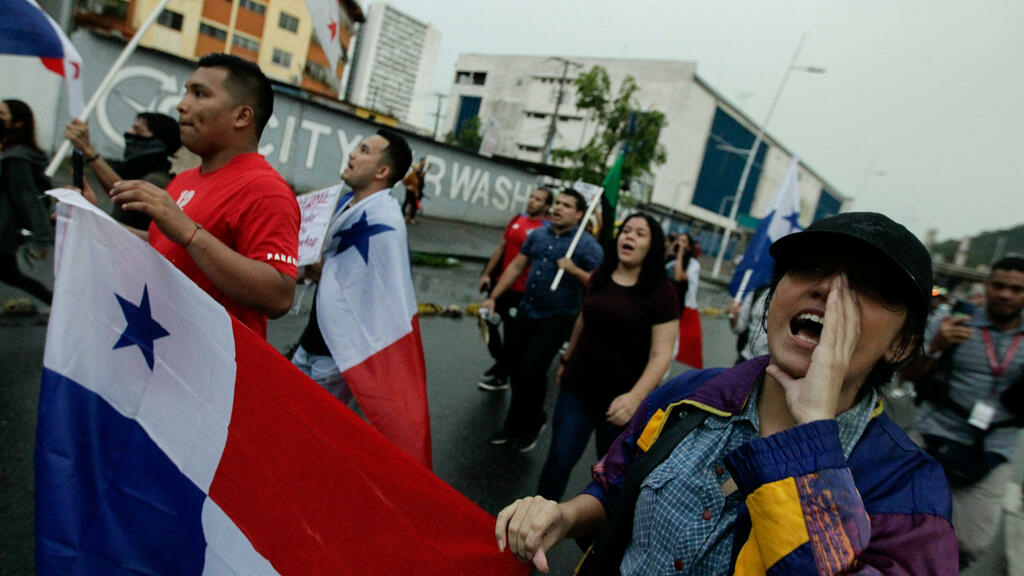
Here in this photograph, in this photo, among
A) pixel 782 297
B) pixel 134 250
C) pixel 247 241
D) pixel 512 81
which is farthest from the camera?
pixel 512 81

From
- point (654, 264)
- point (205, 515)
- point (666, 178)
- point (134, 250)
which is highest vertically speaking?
point (666, 178)

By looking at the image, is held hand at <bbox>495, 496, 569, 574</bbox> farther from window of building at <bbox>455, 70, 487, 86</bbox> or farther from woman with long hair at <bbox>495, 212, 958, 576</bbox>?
window of building at <bbox>455, 70, 487, 86</bbox>

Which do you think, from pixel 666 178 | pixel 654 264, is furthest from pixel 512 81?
pixel 654 264

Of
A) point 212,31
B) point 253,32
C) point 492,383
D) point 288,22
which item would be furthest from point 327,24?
point 288,22

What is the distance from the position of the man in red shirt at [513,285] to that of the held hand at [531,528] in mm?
3472

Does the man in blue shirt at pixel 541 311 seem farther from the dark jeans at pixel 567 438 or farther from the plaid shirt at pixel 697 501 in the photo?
the plaid shirt at pixel 697 501

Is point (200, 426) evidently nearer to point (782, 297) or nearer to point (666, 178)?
point (782, 297)

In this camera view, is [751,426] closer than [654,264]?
Yes

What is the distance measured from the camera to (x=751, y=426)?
50.6 inches

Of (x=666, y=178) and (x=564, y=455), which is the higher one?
(x=666, y=178)

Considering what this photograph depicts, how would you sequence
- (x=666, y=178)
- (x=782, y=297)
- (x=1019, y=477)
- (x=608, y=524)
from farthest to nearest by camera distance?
(x=666, y=178) < (x=1019, y=477) < (x=608, y=524) < (x=782, y=297)

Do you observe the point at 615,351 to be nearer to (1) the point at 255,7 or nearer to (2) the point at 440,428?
(2) the point at 440,428

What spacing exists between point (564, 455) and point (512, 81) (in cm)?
6466

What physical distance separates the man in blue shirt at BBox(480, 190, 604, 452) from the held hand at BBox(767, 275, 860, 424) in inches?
121
